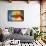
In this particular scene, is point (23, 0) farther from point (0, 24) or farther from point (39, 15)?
point (0, 24)

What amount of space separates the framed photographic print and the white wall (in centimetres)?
13

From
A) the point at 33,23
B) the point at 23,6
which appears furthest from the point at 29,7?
the point at 33,23

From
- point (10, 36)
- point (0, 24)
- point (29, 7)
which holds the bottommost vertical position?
point (10, 36)

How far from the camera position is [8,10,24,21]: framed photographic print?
4809 millimetres

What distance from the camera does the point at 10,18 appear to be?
4812 mm

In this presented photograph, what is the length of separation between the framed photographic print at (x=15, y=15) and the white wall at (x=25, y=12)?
127mm

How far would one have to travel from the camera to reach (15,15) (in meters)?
4.83

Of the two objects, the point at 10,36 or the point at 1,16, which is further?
the point at 1,16

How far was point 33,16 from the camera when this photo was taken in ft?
16.0

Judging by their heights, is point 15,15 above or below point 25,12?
below

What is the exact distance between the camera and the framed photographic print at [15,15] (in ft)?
15.8

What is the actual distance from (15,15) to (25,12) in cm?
43

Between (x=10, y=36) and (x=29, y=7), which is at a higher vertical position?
(x=29, y=7)

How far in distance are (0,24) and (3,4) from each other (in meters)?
0.83
